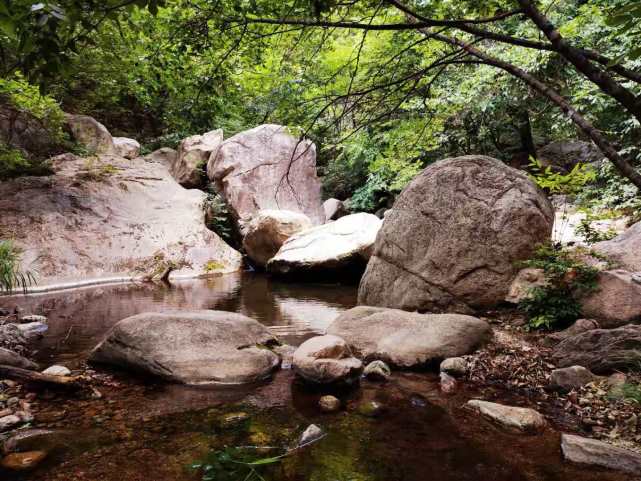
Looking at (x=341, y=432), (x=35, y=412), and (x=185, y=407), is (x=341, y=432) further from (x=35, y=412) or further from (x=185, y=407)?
(x=35, y=412)

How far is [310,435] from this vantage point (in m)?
3.32

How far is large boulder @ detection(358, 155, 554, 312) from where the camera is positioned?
20.1 feet

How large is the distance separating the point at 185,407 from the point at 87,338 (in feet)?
10.2

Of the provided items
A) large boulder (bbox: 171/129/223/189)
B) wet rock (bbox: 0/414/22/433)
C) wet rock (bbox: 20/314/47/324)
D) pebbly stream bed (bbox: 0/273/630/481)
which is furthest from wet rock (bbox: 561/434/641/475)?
large boulder (bbox: 171/129/223/189)

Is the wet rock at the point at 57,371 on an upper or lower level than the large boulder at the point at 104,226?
lower

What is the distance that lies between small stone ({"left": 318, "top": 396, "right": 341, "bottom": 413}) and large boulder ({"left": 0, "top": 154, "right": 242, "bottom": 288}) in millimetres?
9012

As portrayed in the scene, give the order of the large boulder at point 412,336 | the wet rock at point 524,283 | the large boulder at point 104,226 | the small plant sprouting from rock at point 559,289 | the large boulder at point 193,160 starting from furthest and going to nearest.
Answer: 1. the large boulder at point 193,160
2. the large boulder at point 104,226
3. the wet rock at point 524,283
4. the small plant sprouting from rock at point 559,289
5. the large boulder at point 412,336

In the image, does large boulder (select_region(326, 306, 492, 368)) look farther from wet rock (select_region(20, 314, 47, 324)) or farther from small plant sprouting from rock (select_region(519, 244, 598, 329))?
wet rock (select_region(20, 314, 47, 324))

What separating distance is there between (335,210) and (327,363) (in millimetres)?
11946

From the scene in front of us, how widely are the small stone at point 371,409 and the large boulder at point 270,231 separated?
8.78 m

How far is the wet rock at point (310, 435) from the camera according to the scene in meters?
3.26

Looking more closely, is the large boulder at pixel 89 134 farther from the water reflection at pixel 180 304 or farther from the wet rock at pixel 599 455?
the wet rock at pixel 599 455

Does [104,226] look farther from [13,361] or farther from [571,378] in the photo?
[571,378]

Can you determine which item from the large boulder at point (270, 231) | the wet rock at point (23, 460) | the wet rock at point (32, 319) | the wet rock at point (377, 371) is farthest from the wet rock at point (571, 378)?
the large boulder at point (270, 231)
